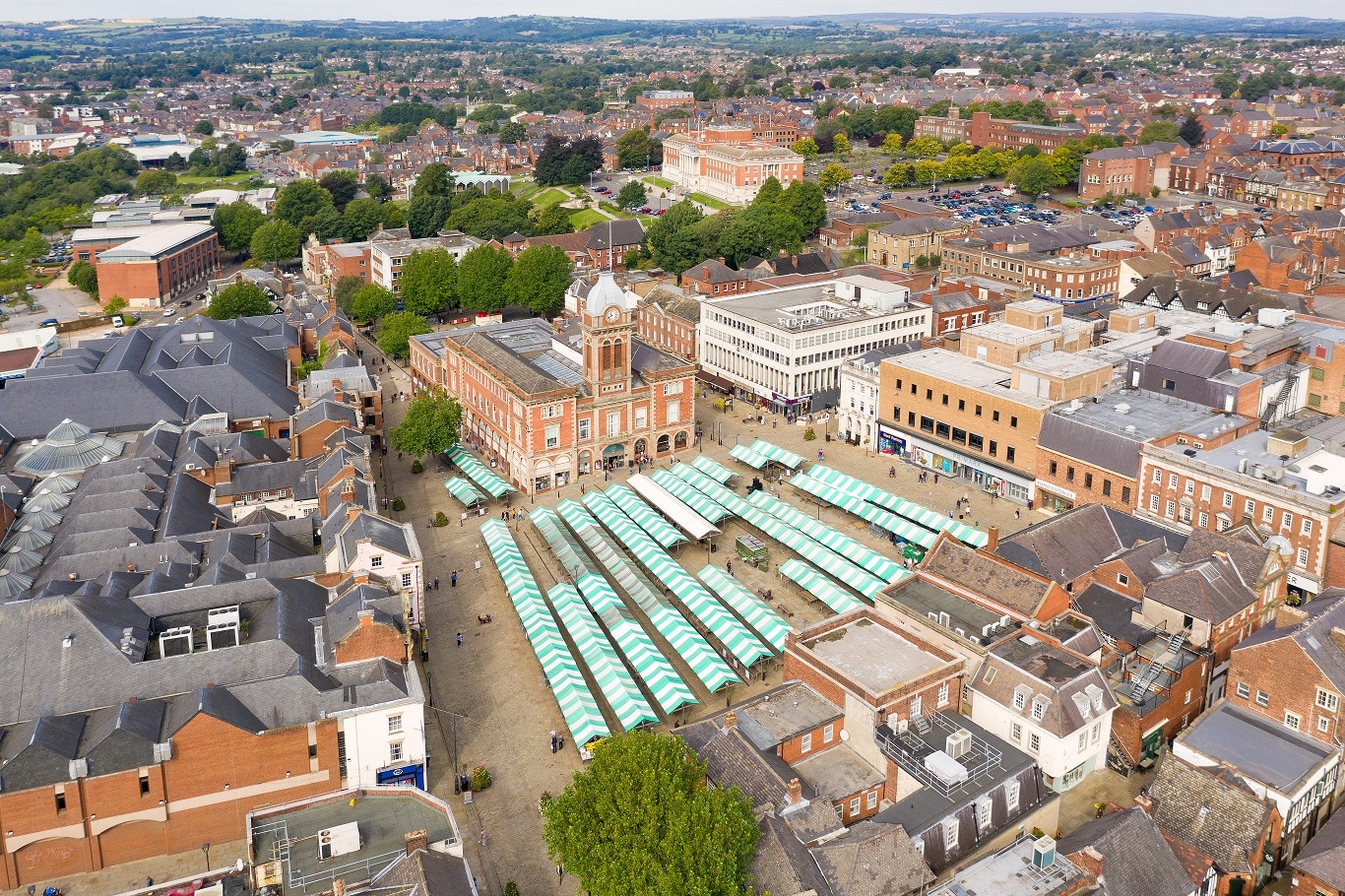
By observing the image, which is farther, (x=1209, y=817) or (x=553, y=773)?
(x=553, y=773)

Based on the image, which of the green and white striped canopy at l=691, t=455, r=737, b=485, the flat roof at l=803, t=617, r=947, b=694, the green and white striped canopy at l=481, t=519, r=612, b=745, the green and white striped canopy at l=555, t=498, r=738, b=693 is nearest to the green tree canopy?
the green and white striped canopy at l=691, t=455, r=737, b=485

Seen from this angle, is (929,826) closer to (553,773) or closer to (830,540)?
(553,773)

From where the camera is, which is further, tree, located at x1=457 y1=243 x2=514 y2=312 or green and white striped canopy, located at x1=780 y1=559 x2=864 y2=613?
tree, located at x1=457 y1=243 x2=514 y2=312

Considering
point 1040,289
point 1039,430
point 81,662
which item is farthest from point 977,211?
point 81,662

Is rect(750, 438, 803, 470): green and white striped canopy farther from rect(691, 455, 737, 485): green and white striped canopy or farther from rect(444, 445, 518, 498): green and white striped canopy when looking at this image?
rect(444, 445, 518, 498): green and white striped canopy

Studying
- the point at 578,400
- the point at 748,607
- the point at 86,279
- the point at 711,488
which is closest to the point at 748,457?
the point at 711,488

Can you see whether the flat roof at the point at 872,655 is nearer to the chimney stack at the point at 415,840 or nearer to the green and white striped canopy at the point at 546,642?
the green and white striped canopy at the point at 546,642
